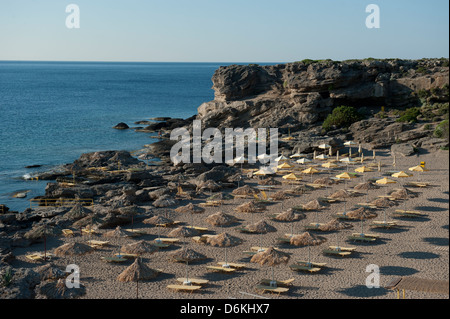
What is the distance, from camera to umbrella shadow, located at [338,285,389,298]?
18730 millimetres

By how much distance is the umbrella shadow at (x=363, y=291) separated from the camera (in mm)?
18730

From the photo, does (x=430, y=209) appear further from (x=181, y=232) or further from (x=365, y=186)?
(x=181, y=232)

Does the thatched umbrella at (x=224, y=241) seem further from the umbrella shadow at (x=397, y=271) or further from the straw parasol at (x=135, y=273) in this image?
the umbrella shadow at (x=397, y=271)

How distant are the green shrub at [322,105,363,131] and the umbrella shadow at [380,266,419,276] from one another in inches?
1267

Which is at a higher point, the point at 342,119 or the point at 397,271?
the point at 342,119

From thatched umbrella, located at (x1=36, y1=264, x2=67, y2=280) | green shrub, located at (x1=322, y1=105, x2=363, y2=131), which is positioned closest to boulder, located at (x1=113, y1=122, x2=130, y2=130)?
green shrub, located at (x1=322, y1=105, x2=363, y2=131)

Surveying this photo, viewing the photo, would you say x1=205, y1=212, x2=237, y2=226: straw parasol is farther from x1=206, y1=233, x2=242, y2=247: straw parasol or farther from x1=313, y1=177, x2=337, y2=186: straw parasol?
x1=313, y1=177, x2=337, y2=186: straw parasol

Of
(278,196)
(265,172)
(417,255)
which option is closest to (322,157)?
(265,172)

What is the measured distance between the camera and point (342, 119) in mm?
52312

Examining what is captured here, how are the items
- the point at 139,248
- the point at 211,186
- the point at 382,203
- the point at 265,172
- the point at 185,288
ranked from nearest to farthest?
the point at 185,288
the point at 139,248
the point at 382,203
the point at 211,186
the point at 265,172

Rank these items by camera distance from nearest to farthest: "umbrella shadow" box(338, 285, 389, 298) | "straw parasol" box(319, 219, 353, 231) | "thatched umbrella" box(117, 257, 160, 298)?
"umbrella shadow" box(338, 285, 389, 298)
"thatched umbrella" box(117, 257, 160, 298)
"straw parasol" box(319, 219, 353, 231)

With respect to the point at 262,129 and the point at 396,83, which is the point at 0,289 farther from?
the point at 396,83

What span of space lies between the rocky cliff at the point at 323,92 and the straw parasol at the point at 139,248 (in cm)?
3349

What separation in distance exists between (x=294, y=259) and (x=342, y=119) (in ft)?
106
